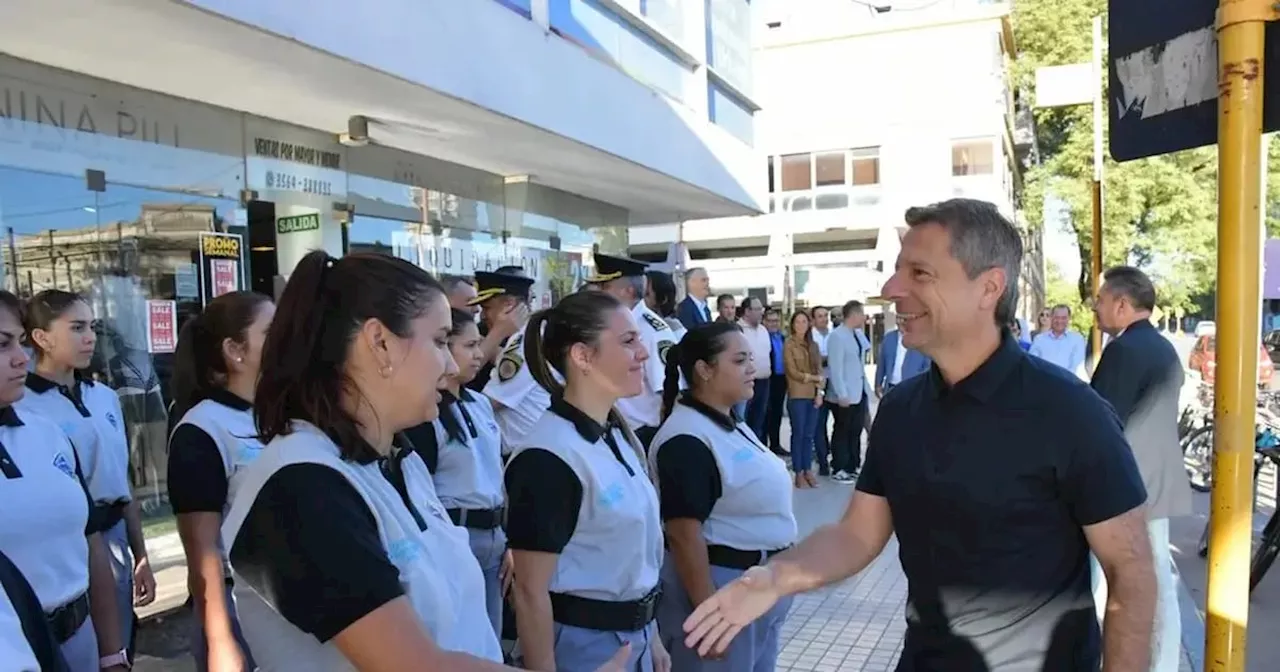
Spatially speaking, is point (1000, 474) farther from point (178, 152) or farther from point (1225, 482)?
point (178, 152)

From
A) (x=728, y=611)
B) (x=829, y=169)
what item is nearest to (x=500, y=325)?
(x=728, y=611)

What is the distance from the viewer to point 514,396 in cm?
483

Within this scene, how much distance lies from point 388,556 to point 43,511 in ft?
5.16

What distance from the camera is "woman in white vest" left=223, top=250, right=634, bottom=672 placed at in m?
1.45

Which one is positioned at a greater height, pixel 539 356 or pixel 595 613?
pixel 539 356

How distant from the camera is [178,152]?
6.22 meters

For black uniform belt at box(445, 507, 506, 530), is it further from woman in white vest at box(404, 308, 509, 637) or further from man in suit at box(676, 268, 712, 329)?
man in suit at box(676, 268, 712, 329)

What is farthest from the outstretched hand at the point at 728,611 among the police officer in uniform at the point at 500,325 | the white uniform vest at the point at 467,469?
the police officer in uniform at the point at 500,325

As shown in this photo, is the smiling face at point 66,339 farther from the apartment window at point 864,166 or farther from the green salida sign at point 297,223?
the apartment window at point 864,166

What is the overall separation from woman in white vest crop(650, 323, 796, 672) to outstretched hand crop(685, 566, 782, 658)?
0.69 m

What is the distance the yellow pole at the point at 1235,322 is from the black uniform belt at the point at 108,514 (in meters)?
3.77

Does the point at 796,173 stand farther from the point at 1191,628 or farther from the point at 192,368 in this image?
the point at 192,368

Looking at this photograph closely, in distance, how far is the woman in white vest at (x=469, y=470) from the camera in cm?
363

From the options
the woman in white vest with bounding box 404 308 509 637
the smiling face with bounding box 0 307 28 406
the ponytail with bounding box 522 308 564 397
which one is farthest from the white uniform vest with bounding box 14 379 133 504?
the ponytail with bounding box 522 308 564 397
